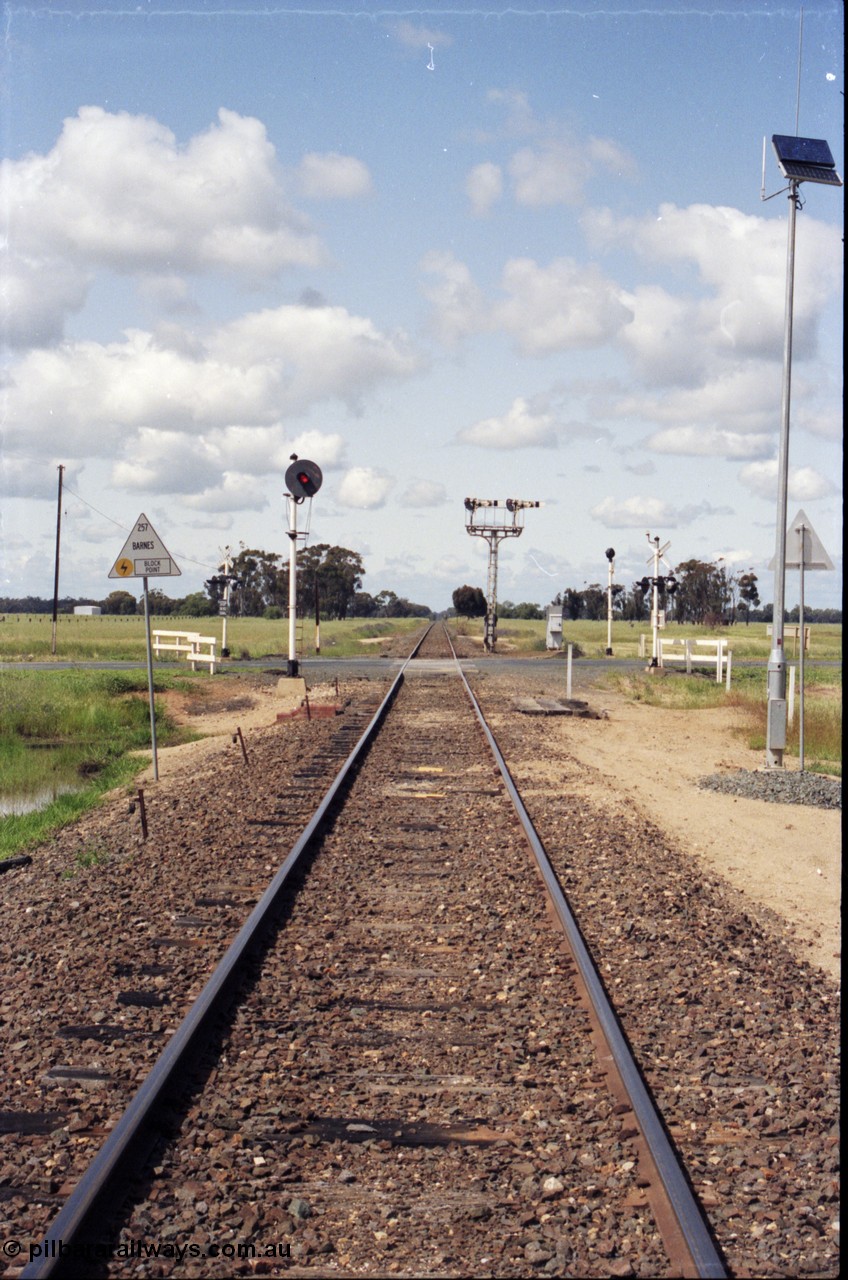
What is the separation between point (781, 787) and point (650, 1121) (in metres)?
9.36

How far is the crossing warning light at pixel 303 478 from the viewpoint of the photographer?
67.6 feet

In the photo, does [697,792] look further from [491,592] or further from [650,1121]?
[491,592]

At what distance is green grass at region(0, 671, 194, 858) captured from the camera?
12.1 metres

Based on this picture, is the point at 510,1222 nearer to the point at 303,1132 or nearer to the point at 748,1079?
the point at 303,1132

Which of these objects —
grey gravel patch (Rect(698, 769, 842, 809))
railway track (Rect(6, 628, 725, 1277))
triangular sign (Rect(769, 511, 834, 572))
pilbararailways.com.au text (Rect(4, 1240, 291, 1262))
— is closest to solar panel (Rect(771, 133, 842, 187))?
triangular sign (Rect(769, 511, 834, 572))

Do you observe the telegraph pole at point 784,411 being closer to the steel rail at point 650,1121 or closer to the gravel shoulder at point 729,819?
the gravel shoulder at point 729,819

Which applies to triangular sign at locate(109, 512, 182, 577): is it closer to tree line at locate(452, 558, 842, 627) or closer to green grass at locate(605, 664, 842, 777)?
green grass at locate(605, 664, 842, 777)

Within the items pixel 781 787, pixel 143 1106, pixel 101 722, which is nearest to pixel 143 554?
pixel 781 787

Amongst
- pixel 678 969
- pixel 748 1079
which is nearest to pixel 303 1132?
pixel 748 1079

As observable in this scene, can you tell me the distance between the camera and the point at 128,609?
141 metres

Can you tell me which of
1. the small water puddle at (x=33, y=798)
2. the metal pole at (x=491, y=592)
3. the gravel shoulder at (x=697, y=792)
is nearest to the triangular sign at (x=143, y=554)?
the gravel shoulder at (x=697, y=792)

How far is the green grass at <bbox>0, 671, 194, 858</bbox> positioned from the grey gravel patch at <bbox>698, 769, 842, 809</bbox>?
6.98 m

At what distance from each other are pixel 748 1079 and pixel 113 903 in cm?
424

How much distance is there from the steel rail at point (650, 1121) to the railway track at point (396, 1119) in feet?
0.04
